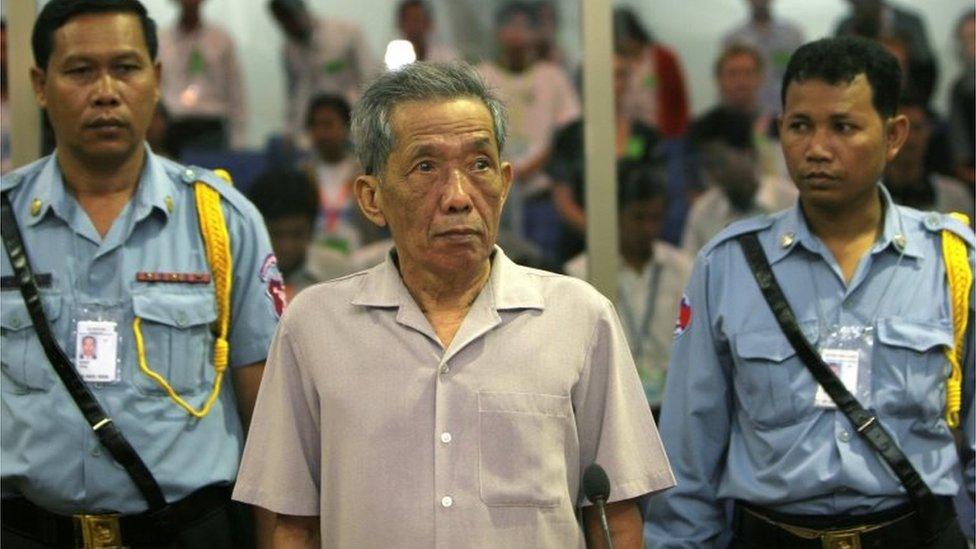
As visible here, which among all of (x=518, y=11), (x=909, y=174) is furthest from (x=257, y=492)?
(x=909, y=174)

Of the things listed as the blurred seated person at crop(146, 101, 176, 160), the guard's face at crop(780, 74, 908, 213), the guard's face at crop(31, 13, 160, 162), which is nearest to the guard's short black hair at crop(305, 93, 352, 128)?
the blurred seated person at crop(146, 101, 176, 160)

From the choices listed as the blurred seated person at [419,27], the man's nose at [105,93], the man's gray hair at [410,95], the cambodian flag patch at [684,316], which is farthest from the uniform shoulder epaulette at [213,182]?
the blurred seated person at [419,27]

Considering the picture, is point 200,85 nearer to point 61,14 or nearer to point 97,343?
point 61,14

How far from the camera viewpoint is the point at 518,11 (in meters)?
4.51

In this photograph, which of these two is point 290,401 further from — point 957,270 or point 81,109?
point 957,270

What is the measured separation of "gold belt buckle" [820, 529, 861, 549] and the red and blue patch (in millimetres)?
1308

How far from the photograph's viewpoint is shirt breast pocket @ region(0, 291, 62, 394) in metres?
2.84

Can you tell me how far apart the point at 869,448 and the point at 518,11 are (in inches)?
85.3

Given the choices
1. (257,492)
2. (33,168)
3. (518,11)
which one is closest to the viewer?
(257,492)

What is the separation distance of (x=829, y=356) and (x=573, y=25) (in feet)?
5.96

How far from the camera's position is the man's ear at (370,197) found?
2.44 meters

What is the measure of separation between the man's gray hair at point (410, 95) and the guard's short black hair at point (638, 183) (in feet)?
6.83

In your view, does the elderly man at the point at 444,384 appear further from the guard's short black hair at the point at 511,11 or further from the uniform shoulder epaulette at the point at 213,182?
the guard's short black hair at the point at 511,11

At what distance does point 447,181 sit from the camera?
7.55ft
